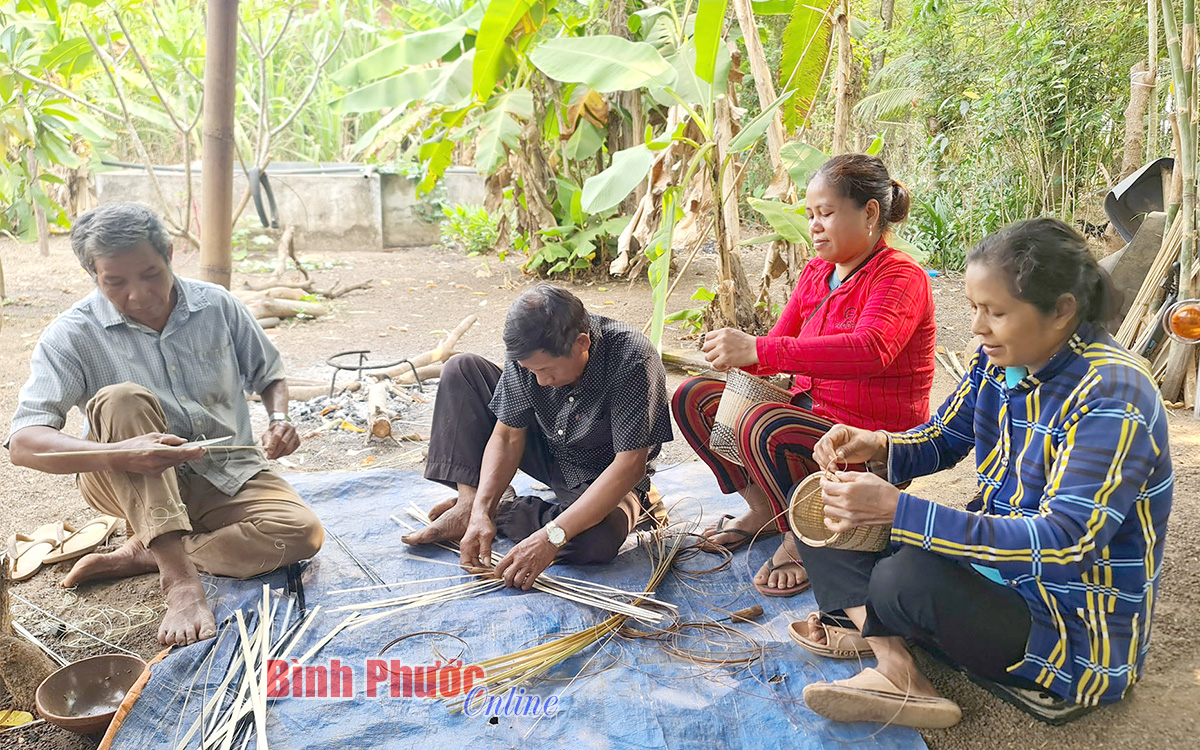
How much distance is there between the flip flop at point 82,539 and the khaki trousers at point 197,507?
36cm

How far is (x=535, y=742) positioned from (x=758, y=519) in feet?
3.68

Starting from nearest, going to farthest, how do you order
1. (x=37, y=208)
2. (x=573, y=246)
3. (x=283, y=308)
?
(x=283, y=308), (x=573, y=246), (x=37, y=208)

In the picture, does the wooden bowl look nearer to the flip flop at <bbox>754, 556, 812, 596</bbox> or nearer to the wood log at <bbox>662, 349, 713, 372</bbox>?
the flip flop at <bbox>754, 556, 812, 596</bbox>

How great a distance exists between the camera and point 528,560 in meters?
2.28

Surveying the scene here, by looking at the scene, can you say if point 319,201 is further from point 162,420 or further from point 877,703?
point 877,703

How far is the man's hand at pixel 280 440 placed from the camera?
2381 millimetres

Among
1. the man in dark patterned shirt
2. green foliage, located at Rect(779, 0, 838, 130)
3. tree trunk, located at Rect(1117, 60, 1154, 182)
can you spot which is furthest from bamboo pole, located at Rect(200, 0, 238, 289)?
tree trunk, located at Rect(1117, 60, 1154, 182)

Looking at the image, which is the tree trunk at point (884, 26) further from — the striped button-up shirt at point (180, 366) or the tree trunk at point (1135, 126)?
the striped button-up shirt at point (180, 366)

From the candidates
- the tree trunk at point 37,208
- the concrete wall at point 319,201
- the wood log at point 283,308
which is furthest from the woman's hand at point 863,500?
the concrete wall at point 319,201

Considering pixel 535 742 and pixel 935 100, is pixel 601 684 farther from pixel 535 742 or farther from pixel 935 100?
pixel 935 100

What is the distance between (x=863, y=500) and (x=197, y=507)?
1.87 metres

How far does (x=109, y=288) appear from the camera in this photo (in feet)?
7.17

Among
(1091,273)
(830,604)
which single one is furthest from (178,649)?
(1091,273)

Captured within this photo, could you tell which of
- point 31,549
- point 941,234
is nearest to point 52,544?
point 31,549
